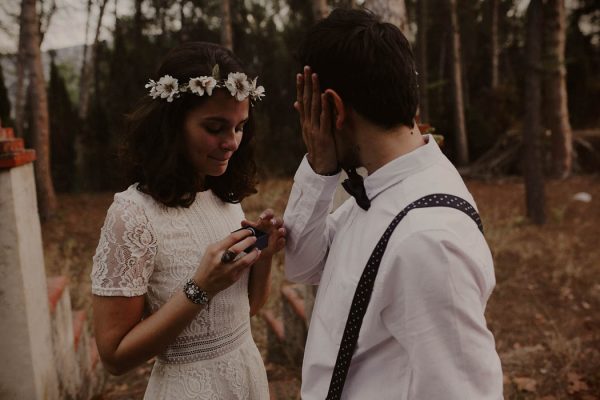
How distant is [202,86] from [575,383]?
3.50 metres

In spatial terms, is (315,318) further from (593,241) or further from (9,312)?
(593,241)

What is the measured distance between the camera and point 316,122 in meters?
1.38

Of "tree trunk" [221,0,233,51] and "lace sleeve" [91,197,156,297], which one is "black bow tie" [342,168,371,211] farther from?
"tree trunk" [221,0,233,51]

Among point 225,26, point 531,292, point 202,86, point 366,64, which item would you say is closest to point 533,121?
point 531,292

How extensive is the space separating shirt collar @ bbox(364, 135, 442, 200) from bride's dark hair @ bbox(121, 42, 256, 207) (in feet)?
2.48

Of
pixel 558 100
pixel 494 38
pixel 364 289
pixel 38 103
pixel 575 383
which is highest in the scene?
pixel 494 38

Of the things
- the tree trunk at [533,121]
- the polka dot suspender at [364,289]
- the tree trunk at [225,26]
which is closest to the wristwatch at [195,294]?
the polka dot suspender at [364,289]

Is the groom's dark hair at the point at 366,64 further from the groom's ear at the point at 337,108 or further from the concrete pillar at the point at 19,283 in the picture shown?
the concrete pillar at the point at 19,283

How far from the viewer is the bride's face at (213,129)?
1.83 metres

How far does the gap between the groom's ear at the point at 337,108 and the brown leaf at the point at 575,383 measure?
3.34m

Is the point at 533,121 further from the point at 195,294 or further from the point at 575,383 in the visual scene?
the point at 195,294

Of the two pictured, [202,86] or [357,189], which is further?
[202,86]

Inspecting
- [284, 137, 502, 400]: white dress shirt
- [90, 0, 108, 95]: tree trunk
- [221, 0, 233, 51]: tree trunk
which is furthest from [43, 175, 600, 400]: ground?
[90, 0, 108, 95]: tree trunk

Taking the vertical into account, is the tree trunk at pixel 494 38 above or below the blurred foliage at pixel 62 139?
above
